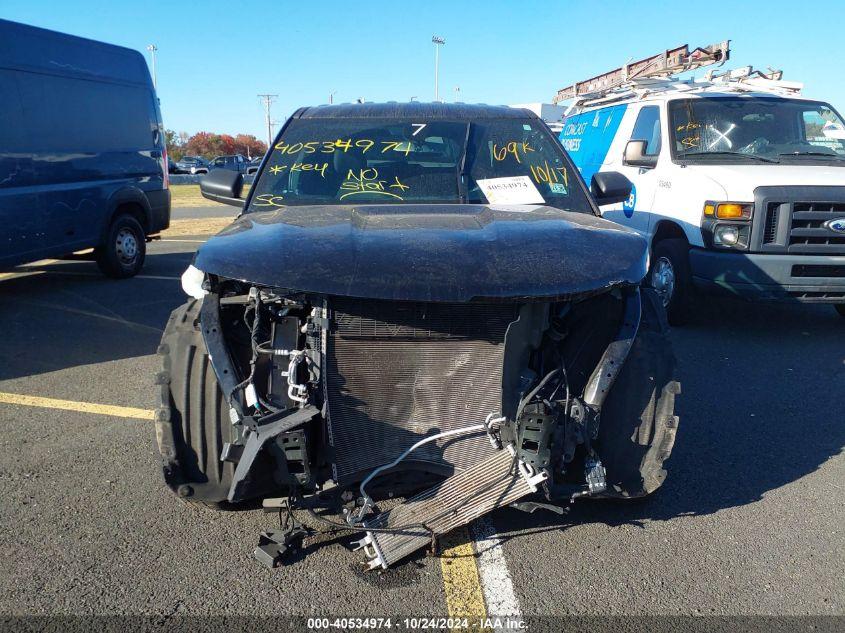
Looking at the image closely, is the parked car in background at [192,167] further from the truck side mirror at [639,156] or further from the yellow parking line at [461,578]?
the yellow parking line at [461,578]

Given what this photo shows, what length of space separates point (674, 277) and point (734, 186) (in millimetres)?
1032

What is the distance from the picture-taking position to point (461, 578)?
2.81m

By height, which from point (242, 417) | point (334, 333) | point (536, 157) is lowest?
point (242, 417)

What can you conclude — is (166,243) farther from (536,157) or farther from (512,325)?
(512,325)

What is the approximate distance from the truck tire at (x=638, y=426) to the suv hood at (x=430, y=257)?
0.53m

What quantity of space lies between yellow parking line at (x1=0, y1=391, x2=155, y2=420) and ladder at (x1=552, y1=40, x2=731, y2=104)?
7243 mm

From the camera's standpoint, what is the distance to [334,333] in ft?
8.79

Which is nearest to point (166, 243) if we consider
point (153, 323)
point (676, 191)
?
point (153, 323)

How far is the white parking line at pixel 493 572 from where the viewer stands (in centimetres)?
265

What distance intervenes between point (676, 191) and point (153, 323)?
209 inches

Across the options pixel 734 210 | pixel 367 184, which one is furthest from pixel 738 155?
pixel 367 184

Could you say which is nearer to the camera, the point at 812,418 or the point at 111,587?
the point at 111,587

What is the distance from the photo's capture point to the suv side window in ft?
24.5

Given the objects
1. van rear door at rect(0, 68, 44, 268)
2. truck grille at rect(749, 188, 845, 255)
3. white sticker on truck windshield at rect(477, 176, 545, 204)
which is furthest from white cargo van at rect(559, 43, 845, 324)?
van rear door at rect(0, 68, 44, 268)
